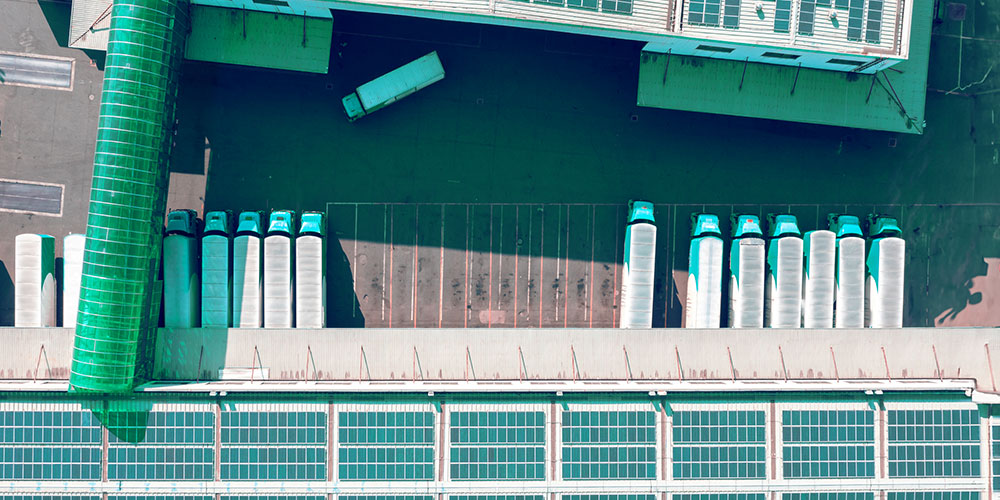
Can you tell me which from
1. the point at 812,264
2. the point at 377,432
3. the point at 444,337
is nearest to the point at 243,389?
the point at 377,432

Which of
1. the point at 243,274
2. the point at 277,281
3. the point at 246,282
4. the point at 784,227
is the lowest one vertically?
the point at 246,282

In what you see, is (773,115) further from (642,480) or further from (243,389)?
(243,389)

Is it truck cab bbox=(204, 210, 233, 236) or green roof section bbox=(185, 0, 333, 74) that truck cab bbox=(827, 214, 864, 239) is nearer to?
green roof section bbox=(185, 0, 333, 74)

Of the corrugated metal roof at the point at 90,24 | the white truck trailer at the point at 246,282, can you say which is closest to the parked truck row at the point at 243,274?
the white truck trailer at the point at 246,282

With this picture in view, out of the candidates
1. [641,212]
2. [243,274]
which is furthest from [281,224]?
[641,212]

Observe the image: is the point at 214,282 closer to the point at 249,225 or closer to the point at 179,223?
the point at 249,225
